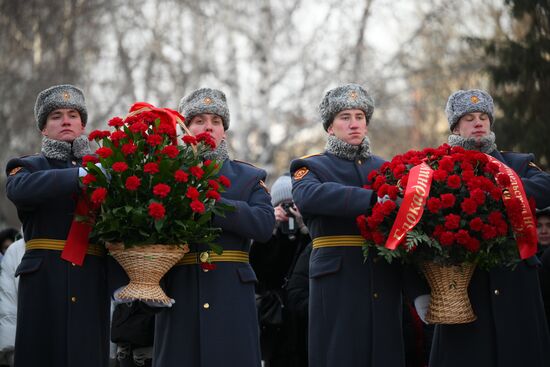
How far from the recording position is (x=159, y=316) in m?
6.52

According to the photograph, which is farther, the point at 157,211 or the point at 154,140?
the point at 154,140

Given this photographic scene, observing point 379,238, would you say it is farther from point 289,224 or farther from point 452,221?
point 289,224

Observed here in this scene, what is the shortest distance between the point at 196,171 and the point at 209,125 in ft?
3.32

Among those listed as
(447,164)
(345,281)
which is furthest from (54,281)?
(447,164)

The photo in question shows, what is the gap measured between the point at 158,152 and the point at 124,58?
18.5 metres

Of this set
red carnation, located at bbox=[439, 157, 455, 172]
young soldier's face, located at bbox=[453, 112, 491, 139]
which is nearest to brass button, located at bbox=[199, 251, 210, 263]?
red carnation, located at bbox=[439, 157, 455, 172]

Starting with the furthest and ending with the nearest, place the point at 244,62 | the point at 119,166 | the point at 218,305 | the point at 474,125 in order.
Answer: the point at 244,62, the point at 474,125, the point at 218,305, the point at 119,166

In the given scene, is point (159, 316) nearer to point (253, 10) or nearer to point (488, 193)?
point (488, 193)

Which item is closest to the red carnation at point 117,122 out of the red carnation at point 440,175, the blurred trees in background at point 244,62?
the red carnation at point 440,175

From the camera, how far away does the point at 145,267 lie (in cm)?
580

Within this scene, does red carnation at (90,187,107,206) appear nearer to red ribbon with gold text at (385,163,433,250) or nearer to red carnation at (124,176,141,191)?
red carnation at (124,176,141,191)

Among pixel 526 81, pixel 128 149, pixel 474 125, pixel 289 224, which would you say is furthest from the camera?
pixel 526 81

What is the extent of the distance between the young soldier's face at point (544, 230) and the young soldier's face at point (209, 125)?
3399 millimetres

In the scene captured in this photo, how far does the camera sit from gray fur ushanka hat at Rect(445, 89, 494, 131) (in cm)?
717
